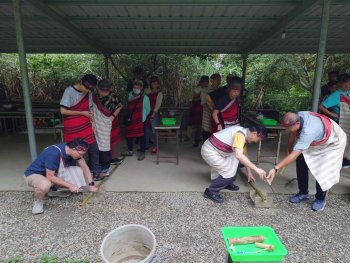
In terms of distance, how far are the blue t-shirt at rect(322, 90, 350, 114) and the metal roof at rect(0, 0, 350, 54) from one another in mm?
1198

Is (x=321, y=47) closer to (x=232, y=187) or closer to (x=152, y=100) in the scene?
(x=232, y=187)

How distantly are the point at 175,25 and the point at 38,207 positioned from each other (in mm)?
3575

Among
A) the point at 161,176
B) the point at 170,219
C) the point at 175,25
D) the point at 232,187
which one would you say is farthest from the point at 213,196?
the point at 175,25

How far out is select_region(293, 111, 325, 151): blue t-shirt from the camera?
2.73 m

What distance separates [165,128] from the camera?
4.31 meters

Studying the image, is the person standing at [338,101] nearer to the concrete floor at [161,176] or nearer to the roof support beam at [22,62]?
the concrete floor at [161,176]

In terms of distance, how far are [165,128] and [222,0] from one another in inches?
78.9

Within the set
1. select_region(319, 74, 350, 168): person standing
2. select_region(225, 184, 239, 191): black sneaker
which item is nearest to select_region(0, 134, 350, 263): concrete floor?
select_region(225, 184, 239, 191): black sneaker

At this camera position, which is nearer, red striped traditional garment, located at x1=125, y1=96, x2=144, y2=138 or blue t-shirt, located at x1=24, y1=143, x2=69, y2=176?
A: blue t-shirt, located at x1=24, y1=143, x2=69, y2=176

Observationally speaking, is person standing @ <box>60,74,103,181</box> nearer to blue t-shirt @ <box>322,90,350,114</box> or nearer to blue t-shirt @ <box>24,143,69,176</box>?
blue t-shirt @ <box>24,143,69,176</box>

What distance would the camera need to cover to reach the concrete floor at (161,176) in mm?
3639

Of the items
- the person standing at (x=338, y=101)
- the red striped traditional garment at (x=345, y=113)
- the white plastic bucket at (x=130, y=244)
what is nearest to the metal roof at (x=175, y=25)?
the person standing at (x=338, y=101)

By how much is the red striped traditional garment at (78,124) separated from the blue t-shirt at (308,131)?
253cm

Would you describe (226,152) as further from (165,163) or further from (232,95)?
(165,163)
